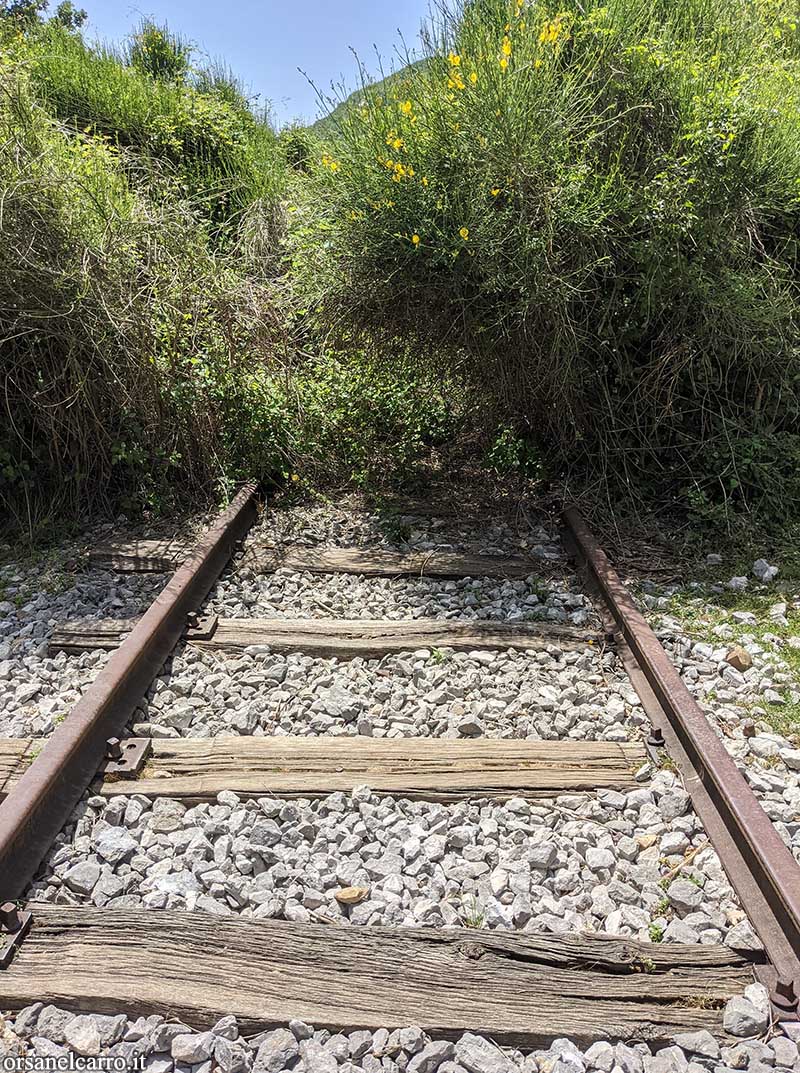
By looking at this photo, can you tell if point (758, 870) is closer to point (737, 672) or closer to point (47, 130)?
point (737, 672)

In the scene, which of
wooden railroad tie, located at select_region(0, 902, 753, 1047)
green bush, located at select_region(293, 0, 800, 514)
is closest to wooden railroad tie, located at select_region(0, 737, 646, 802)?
wooden railroad tie, located at select_region(0, 902, 753, 1047)

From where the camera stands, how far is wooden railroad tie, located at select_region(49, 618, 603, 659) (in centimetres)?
349

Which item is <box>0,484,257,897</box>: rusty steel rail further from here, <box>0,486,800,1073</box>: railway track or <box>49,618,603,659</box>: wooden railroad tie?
<box>49,618,603,659</box>: wooden railroad tie

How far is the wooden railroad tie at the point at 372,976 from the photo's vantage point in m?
1.77

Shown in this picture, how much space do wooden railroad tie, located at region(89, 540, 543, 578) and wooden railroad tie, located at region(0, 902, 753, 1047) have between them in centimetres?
247

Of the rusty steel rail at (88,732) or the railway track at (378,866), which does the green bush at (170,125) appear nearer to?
the rusty steel rail at (88,732)

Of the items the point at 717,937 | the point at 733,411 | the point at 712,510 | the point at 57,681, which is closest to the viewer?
the point at 717,937

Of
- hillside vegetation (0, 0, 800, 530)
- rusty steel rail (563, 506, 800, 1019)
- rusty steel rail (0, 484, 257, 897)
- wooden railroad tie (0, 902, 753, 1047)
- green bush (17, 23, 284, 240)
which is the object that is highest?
green bush (17, 23, 284, 240)

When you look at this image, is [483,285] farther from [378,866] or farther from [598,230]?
[378,866]

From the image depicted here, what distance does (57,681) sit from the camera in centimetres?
326

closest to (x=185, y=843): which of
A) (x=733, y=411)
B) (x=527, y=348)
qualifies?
(x=527, y=348)

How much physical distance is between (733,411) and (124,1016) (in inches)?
185

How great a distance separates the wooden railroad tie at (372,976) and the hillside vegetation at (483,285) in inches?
130

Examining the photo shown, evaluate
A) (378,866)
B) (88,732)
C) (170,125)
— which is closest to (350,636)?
(88,732)
